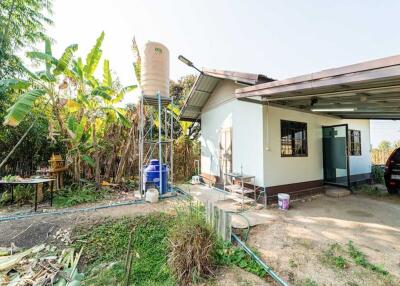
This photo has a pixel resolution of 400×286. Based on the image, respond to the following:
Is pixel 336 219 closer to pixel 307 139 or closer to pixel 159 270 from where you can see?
pixel 307 139

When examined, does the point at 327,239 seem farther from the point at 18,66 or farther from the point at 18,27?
the point at 18,27

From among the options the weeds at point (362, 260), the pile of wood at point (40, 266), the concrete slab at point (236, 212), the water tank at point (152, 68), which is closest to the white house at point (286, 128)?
the concrete slab at point (236, 212)

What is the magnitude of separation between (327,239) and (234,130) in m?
4.37

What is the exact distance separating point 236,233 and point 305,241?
1.30 m

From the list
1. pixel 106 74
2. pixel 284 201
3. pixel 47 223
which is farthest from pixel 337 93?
pixel 106 74

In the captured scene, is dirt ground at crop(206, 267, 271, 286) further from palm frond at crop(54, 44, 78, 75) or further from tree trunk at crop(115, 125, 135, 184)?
palm frond at crop(54, 44, 78, 75)

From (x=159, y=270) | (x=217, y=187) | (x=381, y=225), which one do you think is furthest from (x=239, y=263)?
(x=217, y=187)

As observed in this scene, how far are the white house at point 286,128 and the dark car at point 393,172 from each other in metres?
1.18

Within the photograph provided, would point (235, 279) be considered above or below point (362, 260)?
below

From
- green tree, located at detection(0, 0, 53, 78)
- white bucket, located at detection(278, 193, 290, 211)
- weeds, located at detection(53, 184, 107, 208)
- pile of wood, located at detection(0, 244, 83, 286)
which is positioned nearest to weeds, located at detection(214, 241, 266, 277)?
pile of wood, located at detection(0, 244, 83, 286)

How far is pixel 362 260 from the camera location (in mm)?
3111

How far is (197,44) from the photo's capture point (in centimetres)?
1019

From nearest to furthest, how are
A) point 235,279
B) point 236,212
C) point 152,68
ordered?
point 235,279
point 236,212
point 152,68

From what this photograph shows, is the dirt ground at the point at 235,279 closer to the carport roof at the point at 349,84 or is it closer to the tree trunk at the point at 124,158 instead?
the carport roof at the point at 349,84
